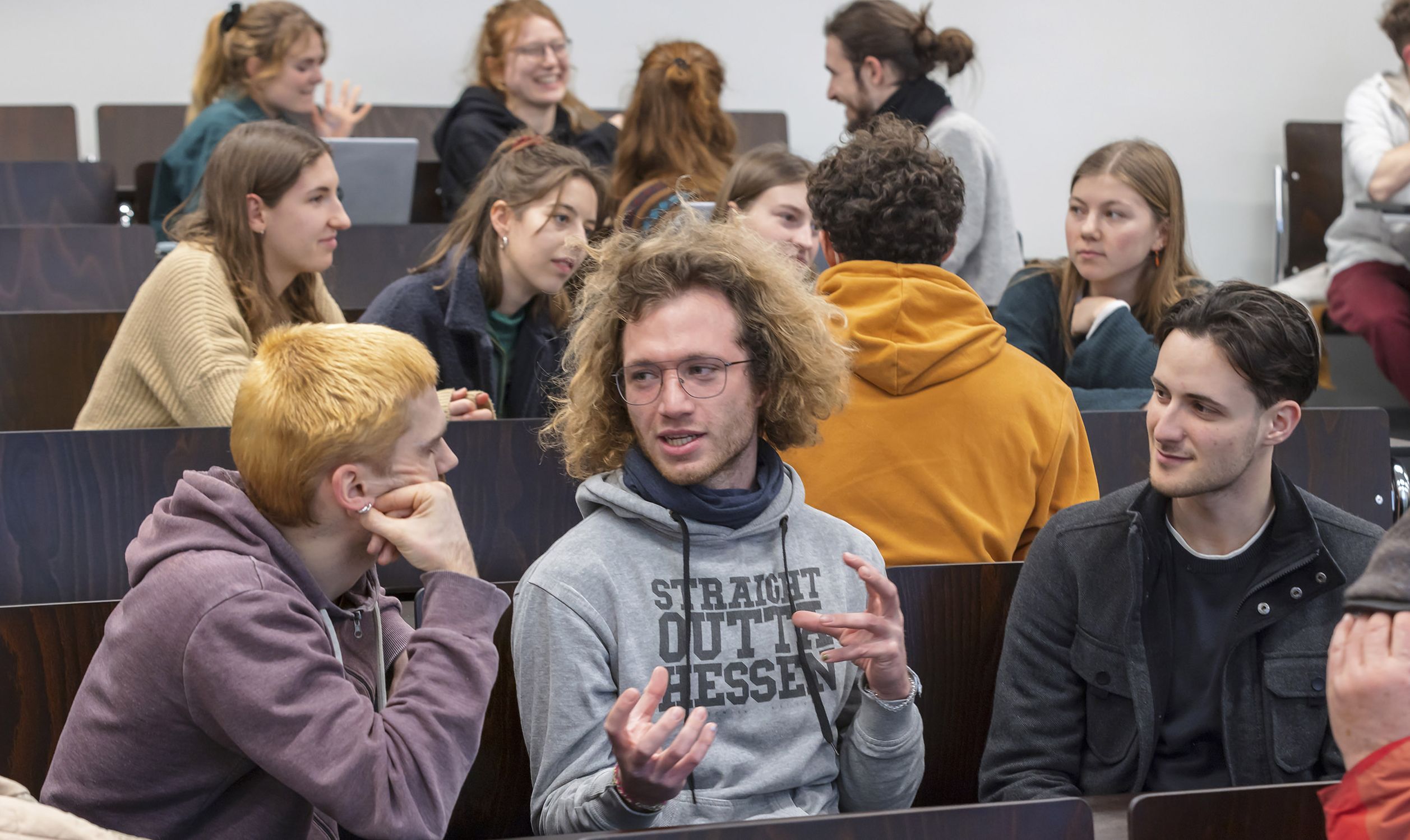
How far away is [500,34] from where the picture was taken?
167 inches

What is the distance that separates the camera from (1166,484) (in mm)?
1626

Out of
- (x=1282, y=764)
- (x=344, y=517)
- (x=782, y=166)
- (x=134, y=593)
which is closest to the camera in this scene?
(x=134, y=593)

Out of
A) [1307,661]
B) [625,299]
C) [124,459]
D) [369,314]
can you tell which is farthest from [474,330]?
[1307,661]

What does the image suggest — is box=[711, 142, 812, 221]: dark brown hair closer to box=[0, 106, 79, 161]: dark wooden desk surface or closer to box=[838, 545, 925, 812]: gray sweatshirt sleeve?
box=[838, 545, 925, 812]: gray sweatshirt sleeve

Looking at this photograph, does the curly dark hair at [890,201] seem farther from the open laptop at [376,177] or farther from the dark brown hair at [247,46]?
the dark brown hair at [247,46]

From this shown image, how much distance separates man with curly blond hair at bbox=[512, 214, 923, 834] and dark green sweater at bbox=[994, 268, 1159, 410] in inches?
41.4

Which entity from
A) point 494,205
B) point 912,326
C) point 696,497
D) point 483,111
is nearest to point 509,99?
point 483,111

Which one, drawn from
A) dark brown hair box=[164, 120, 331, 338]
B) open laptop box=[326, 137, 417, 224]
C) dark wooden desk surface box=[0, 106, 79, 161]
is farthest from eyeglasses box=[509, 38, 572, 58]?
dark wooden desk surface box=[0, 106, 79, 161]

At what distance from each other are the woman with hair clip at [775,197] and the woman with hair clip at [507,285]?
31 cm

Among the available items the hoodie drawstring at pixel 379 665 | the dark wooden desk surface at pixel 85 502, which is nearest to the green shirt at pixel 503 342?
the dark wooden desk surface at pixel 85 502

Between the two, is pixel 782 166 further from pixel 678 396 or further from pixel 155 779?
pixel 155 779

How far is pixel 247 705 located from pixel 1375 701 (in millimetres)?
888

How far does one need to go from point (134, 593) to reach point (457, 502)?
0.92m

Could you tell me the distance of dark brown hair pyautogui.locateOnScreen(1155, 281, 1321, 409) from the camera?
→ 1.64m
